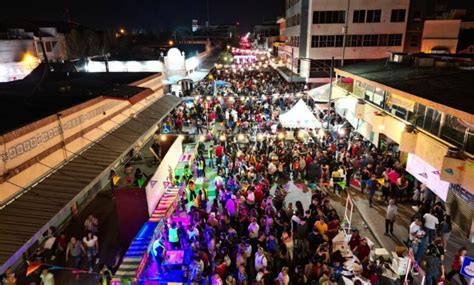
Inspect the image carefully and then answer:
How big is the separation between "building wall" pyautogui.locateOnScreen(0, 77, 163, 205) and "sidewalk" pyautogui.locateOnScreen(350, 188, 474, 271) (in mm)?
10479

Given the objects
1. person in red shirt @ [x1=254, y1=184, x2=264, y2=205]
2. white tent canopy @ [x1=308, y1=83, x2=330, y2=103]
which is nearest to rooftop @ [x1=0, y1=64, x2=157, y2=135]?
person in red shirt @ [x1=254, y1=184, x2=264, y2=205]

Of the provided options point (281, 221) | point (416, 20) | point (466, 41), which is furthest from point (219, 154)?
point (466, 41)

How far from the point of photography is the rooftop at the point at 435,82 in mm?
10070

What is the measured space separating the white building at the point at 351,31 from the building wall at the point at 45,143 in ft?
87.4

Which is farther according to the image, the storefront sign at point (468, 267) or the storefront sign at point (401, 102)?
the storefront sign at point (401, 102)

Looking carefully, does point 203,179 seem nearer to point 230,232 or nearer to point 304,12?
point 230,232

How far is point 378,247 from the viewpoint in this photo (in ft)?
35.1

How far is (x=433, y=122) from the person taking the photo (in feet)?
39.2

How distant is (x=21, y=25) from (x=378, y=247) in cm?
4801

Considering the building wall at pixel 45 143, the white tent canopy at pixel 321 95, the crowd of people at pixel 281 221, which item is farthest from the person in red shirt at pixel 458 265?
the white tent canopy at pixel 321 95

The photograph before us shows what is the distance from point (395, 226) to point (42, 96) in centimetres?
1358

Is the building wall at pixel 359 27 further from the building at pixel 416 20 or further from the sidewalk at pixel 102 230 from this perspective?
the sidewalk at pixel 102 230

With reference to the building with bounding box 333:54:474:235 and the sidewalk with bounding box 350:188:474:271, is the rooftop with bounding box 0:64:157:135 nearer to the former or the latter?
the sidewalk with bounding box 350:188:474:271

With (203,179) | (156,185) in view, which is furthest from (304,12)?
(156,185)
